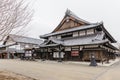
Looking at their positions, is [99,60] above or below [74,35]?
below

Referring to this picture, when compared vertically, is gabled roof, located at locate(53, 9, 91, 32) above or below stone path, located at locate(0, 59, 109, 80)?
above

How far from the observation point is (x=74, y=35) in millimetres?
27109

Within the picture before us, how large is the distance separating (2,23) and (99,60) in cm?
1702

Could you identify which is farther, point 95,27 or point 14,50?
point 14,50

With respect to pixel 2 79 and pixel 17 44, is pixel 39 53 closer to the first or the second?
pixel 17 44

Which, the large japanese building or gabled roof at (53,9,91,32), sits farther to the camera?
gabled roof at (53,9,91,32)

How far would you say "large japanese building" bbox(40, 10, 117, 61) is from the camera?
68.4 ft

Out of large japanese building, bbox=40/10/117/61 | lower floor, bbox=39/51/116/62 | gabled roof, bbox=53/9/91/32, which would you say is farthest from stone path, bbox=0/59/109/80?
gabled roof, bbox=53/9/91/32

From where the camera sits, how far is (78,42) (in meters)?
23.5

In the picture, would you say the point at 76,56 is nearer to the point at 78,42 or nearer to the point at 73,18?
the point at 78,42

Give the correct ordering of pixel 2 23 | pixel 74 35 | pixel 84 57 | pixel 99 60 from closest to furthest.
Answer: pixel 2 23 < pixel 99 60 < pixel 84 57 < pixel 74 35

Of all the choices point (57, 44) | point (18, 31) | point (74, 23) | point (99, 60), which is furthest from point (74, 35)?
point (18, 31)

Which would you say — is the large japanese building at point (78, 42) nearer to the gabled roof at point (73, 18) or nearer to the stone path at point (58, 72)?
the gabled roof at point (73, 18)

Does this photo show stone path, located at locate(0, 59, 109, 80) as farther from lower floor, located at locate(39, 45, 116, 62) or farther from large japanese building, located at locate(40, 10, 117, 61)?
large japanese building, located at locate(40, 10, 117, 61)
